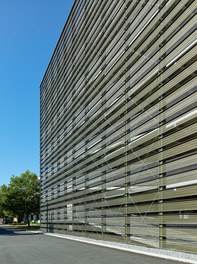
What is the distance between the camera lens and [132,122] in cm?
1894

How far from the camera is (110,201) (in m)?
21.8

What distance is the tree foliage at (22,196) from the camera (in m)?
69.8

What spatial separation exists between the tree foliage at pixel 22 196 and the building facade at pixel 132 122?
36623mm

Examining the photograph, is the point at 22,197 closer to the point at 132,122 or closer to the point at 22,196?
the point at 22,196

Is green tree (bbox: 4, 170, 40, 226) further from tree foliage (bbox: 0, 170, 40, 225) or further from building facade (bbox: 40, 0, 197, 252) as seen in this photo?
building facade (bbox: 40, 0, 197, 252)

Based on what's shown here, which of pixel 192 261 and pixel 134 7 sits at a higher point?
pixel 134 7

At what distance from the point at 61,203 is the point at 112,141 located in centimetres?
1714

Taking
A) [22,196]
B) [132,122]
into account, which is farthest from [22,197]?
[132,122]

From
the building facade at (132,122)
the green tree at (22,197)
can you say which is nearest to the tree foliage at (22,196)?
the green tree at (22,197)

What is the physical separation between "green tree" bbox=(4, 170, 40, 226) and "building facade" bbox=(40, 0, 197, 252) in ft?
120

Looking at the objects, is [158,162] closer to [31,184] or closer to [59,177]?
[59,177]

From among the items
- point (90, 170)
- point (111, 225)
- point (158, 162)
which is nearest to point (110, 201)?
point (111, 225)

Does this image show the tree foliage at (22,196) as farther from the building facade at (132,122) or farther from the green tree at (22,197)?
the building facade at (132,122)

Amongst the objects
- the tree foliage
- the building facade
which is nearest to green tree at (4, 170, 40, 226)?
the tree foliage
